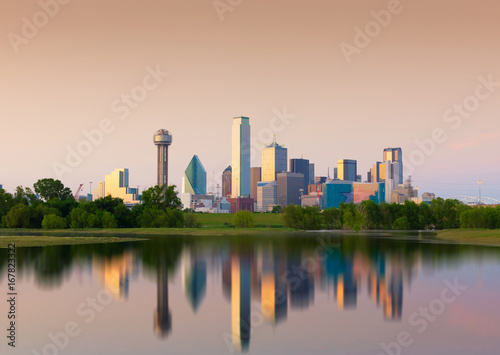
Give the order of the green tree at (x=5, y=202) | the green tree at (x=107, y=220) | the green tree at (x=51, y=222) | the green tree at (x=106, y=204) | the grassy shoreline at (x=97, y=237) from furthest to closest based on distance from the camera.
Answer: the green tree at (x=5, y=202), the green tree at (x=106, y=204), the green tree at (x=107, y=220), the green tree at (x=51, y=222), the grassy shoreline at (x=97, y=237)

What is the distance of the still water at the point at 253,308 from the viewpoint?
24245 millimetres

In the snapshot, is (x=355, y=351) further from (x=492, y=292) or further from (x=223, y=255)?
(x=223, y=255)

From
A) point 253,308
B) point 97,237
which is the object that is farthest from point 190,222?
point 253,308

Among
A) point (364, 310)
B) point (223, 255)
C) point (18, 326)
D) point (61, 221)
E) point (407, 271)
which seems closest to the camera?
point (18, 326)

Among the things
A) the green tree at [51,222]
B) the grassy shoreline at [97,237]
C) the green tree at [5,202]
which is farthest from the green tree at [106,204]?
the green tree at [5,202]

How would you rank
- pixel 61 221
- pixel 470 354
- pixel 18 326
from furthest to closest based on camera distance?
pixel 61 221, pixel 18 326, pixel 470 354

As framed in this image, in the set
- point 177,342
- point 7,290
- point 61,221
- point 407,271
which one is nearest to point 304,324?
point 177,342

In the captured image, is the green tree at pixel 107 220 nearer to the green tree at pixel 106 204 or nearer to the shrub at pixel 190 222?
the green tree at pixel 106 204

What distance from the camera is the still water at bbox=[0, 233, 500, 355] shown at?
2425 centimetres

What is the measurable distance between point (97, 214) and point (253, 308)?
5964 inches

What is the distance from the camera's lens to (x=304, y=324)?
2839 centimetres

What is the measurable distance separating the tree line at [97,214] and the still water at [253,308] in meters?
120

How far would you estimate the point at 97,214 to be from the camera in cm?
17600

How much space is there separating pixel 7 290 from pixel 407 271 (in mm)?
35985
